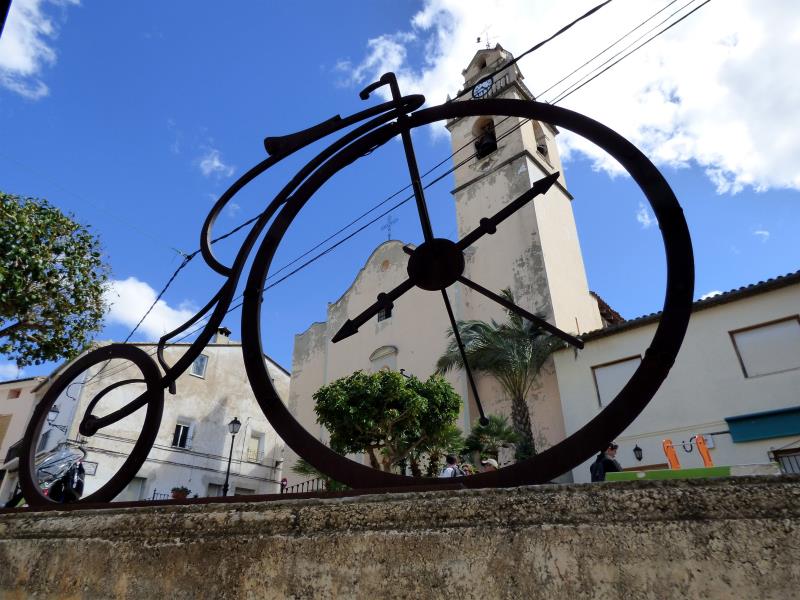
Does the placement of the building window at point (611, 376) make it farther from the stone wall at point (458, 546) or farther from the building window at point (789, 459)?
the stone wall at point (458, 546)

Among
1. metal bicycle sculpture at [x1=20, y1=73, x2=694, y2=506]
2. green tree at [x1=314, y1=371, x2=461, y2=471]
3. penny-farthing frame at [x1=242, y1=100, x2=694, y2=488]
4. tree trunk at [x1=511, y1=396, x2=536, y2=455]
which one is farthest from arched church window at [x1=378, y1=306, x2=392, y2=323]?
tree trunk at [x1=511, y1=396, x2=536, y2=455]

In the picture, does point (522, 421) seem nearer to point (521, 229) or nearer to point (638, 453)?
point (638, 453)

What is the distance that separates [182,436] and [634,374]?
2508 cm

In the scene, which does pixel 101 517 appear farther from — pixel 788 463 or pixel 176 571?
pixel 788 463

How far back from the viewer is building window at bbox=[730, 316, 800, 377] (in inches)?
499

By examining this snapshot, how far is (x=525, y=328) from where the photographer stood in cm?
1652

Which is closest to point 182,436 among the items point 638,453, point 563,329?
point 563,329

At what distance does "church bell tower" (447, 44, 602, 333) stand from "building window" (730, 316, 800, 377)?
5.48 m

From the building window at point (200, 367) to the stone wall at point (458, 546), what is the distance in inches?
961

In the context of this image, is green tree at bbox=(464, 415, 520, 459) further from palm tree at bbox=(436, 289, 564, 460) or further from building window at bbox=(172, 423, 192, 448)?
building window at bbox=(172, 423, 192, 448)

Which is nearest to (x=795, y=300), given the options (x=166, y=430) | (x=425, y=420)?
(x=425, y=420)

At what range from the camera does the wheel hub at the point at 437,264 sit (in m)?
2.50

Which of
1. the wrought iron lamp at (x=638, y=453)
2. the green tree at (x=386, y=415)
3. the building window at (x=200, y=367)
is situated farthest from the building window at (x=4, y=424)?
the wrought iron lamp at (x=638, y=453)

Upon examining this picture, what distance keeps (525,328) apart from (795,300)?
22.5 ft
